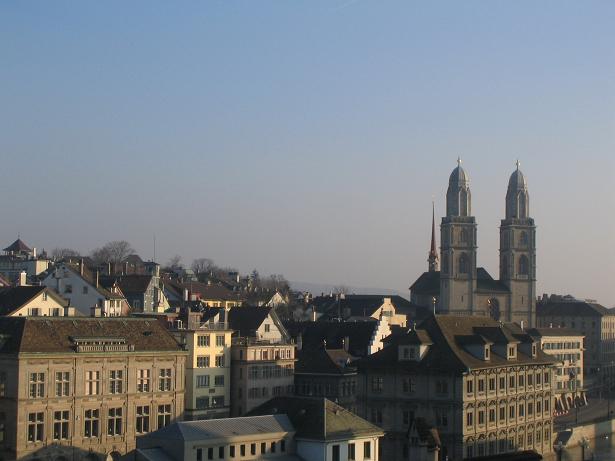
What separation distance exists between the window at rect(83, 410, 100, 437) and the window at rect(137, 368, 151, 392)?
4.53 m

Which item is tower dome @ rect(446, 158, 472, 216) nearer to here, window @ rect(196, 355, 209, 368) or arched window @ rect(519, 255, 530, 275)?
arched window @ rect(519, 255, 530, 275)

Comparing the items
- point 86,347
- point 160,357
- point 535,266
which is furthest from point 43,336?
point 535,266

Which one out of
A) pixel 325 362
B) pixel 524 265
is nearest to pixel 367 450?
pixel 325 362

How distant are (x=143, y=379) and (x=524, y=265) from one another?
124 m

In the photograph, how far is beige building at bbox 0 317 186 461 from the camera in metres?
72.6

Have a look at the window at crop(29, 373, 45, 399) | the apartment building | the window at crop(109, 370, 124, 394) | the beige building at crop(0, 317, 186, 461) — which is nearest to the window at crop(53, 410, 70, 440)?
the beige building at crop(0, 317, 186, 461)

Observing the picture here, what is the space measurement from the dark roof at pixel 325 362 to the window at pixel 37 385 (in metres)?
29.8

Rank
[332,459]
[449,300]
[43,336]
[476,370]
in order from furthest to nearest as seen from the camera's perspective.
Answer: [449,300] → [476,370] → [43,336] → [332,459]

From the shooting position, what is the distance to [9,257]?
547 feet

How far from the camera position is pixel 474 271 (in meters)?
192

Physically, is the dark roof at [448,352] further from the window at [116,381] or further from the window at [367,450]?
the window at [116,381]

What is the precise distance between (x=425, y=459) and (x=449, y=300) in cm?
12363

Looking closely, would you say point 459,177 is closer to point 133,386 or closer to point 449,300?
point 449,300

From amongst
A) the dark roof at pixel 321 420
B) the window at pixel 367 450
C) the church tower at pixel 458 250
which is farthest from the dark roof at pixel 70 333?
the church tower at pixel 458 250
